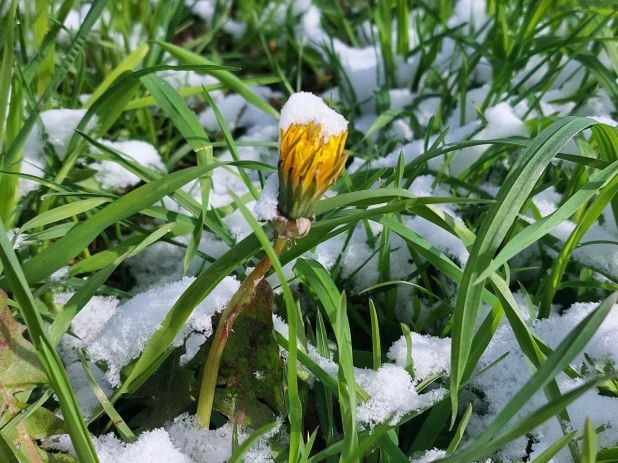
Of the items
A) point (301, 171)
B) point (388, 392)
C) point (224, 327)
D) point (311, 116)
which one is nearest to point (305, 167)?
point (301, 171)

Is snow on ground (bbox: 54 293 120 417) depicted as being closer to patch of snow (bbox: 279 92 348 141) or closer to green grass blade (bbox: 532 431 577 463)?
patch of snow (bbox: 279 92 348 141)

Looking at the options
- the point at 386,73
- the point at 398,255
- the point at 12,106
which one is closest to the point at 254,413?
the point at 398,255

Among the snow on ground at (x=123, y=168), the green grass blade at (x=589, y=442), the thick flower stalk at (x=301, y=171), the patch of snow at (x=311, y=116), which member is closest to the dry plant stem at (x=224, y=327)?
the thick flower stalk at (x=301, y=171)

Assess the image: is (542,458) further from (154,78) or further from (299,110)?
(154,78)

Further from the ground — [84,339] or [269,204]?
[269,204]

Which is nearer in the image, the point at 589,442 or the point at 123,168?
the point at 589,442

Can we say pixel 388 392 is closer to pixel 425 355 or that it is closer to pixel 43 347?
pixel 425 355
